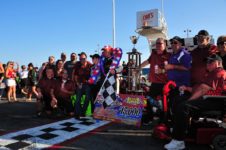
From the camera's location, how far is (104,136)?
15.7ft

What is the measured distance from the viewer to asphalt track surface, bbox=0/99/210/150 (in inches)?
164

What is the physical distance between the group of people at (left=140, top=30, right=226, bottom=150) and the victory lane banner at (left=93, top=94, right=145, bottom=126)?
0.35 m

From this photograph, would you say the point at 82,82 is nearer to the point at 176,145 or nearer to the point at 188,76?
the point at 188,76

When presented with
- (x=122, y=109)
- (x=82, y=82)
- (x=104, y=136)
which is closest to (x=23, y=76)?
(x=82, y=82)

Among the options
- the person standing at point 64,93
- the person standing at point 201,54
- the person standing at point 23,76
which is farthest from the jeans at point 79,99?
the person standing at point 23,76

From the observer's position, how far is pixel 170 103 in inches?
177

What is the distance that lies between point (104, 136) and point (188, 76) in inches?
67.6

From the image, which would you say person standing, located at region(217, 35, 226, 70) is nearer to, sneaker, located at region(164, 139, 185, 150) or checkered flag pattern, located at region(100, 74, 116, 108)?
sneaker, located at region(164, 139, 185, 150)

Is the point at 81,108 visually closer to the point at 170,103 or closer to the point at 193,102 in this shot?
the point at 170,103

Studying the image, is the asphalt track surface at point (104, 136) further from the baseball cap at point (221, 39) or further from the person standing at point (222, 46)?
the baseball cap at point (221, 39)

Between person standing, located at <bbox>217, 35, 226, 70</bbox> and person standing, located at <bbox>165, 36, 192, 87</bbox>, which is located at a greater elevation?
person standing, located at <bbox>217, 35, 226, 70</bbox>

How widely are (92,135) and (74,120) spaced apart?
4.18ft

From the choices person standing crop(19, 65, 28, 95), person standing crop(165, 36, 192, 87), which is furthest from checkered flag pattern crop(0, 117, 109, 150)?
person standing crop(19, 65, 28, 95)

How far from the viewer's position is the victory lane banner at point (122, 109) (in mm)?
5520
